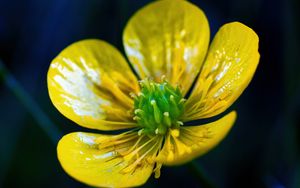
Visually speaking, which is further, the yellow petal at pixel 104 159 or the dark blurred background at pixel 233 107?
the dark blurred background at pixel 233 107

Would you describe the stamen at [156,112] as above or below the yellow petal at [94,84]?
below

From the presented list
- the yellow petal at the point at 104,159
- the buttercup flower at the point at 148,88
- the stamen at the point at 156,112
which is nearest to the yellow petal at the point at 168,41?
the buttercup flower at the point at 148,88
